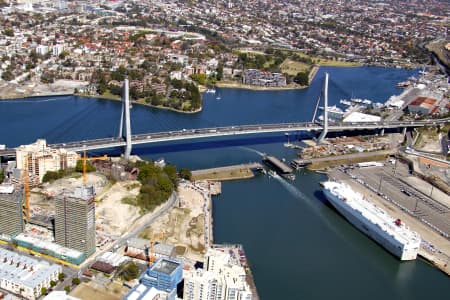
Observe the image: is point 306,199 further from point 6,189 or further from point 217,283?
point 6,189

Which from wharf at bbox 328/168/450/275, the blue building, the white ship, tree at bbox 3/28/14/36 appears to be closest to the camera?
the blue building

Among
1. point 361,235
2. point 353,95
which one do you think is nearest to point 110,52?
point 353,95

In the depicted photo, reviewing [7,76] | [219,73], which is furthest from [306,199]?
[7,76]

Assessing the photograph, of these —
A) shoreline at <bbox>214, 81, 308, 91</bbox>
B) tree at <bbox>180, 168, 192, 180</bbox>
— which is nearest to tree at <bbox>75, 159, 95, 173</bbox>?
tree at <bbox>180, 168, 192, 180</bbox>

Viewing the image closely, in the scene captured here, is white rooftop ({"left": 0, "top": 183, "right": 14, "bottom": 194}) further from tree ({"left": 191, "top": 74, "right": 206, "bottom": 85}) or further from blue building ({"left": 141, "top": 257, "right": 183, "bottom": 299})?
tree ({"left": 191, "top": 74, "right": 206, "bottom": 85})

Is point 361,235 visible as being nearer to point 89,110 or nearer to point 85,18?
point 89,110

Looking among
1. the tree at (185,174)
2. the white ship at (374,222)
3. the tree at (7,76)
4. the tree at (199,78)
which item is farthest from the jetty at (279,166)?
the tree at (7,76)
